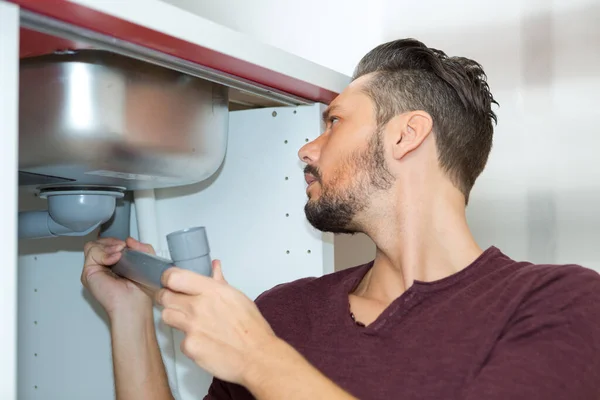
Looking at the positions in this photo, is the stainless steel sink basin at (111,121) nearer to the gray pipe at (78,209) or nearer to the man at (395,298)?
the gray pipe at (78,209)

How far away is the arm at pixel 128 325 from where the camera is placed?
43.9 inches

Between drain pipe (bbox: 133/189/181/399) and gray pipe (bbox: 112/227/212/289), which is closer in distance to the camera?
gray pipe (bbox: 112/227/212/289)

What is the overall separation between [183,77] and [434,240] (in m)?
0.41

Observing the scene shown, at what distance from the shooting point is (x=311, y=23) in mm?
1735

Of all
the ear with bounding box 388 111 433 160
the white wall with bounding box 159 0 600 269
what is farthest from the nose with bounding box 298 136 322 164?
the white wall with bounding box 159 0 600 269

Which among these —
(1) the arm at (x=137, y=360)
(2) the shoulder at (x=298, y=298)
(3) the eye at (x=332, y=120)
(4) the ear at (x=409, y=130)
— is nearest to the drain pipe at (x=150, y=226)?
(1) the arm at (x=137, y=360)

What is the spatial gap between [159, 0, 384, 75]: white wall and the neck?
0.69m

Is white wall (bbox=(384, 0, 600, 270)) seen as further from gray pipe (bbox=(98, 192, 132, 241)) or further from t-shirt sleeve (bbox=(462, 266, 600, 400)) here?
gray pipe (bbox=(98, 192, 132, 241))

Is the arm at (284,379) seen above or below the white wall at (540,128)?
below

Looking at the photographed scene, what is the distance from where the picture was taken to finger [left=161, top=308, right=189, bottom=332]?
2.59ft

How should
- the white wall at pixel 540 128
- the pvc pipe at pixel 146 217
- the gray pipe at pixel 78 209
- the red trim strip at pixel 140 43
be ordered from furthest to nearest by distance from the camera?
the white wall at pixel 540 128, the pvc pipe at pixel 146 217, the gray pipe at pixel 78 209, the red trim strip at pixel 140 43

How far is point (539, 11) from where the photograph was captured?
140 centimetres

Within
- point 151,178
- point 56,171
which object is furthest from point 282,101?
point 56,171

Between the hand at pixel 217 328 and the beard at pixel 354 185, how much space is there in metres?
0.28
